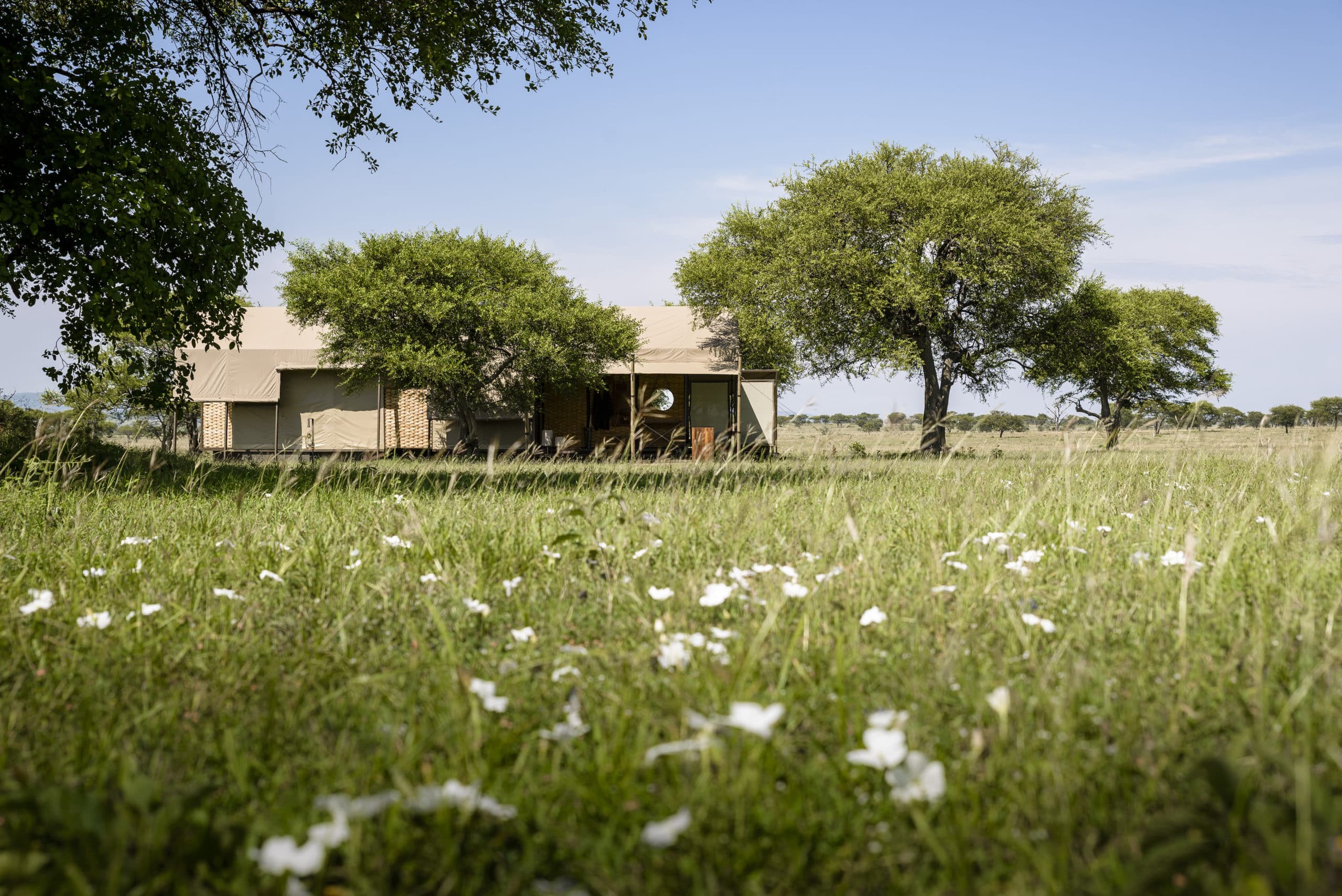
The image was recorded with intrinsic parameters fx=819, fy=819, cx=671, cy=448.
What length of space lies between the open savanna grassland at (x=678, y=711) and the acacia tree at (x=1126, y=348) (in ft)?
72.1

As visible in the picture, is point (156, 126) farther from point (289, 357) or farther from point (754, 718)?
point (289, 357)

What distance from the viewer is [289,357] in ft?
81.0

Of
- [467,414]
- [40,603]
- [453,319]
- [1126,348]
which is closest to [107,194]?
[40,603]

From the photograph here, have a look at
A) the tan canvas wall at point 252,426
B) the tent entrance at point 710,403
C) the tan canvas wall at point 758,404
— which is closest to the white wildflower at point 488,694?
the tan canvas wall at point 758,404

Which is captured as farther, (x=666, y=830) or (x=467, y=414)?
(x=467, y=414)

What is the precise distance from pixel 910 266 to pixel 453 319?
11.9m

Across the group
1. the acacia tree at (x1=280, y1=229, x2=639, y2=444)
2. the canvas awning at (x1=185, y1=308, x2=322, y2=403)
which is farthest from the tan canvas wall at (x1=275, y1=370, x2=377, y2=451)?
the acacia tree at (x1=280, y1=229, x2=639, y2=444)

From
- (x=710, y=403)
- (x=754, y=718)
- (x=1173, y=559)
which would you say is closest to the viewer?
(x=754, y=718)

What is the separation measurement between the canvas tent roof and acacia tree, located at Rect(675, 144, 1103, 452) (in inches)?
42.8

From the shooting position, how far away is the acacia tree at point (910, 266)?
854 inches

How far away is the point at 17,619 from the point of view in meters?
2.66

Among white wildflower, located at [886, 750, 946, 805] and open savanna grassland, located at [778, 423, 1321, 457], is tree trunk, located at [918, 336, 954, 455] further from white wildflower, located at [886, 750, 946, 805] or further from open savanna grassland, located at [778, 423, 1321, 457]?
white wildflower, located at [886, 750, 946, 805]

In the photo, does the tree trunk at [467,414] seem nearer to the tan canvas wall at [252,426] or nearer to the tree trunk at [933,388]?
the tan canvas wall at [252,426]

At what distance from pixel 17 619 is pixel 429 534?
1480 millimetres
